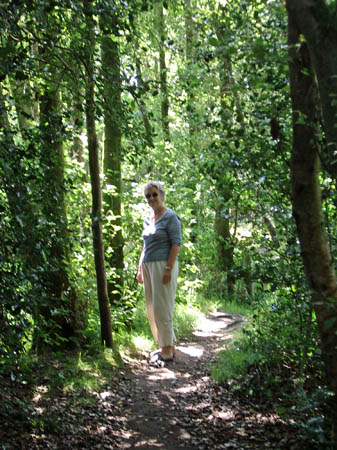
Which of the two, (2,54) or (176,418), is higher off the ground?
(2,54)

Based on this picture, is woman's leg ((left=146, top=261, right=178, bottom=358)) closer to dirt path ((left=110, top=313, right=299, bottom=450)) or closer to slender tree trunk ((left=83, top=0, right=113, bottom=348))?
dirt path ((left=110, top=313, right=299, bottom=450))

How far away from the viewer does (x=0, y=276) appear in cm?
286

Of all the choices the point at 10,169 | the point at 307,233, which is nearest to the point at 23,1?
the point at 10,169

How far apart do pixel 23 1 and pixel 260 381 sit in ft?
13.4

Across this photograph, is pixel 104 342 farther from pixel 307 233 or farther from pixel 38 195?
pixel 307 233

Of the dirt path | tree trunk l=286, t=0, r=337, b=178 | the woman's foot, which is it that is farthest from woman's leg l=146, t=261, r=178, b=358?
tree trunk l=286, t=0, r=337, b=178

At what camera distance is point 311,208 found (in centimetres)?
321

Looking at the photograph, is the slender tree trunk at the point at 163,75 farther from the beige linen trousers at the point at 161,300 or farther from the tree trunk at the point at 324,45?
the tree trunk at the point at 324,45

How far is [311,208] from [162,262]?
11.0 feet

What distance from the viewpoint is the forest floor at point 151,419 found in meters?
3.72

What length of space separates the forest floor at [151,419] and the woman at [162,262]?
2.06 ft

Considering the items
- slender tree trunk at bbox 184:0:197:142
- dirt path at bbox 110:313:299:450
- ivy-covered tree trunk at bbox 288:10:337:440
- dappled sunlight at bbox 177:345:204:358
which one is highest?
slender tree trunk at bbox 184:0:197:142

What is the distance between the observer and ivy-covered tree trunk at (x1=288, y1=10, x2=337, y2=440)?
309 cm

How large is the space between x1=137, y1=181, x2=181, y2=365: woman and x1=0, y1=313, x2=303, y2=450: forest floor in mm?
629
